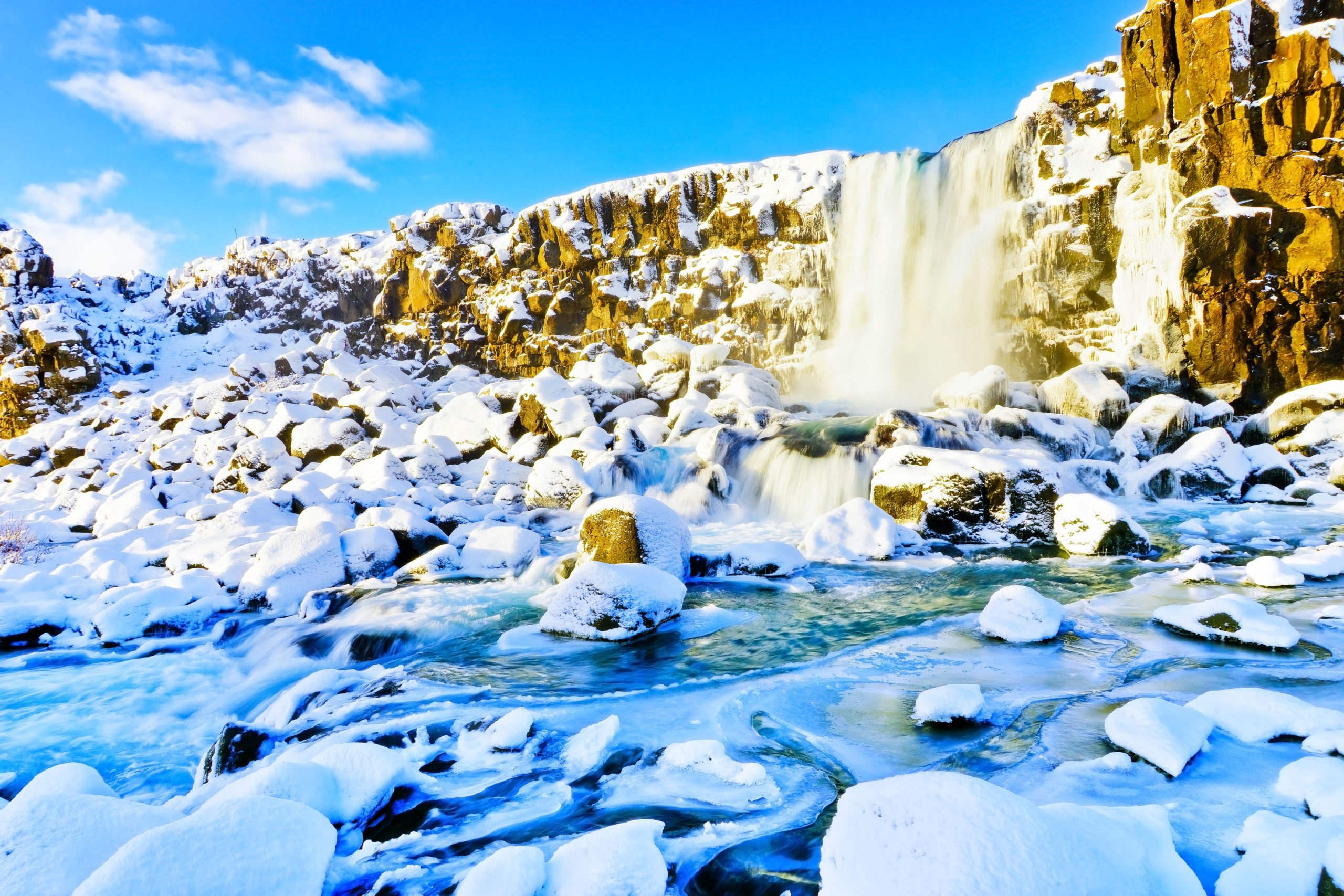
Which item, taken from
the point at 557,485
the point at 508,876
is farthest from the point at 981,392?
the point at 508,876

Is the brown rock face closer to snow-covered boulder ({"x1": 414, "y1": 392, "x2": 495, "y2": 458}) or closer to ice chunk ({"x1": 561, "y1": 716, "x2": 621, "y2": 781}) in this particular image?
snow-covered boulder ({"x1": 414, "y1": 392, "x2": 495, "y2": 458})

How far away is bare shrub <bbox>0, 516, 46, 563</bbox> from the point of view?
486 inches

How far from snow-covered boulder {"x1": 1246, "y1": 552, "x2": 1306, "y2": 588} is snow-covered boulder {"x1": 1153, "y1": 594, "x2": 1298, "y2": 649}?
137 centimetres

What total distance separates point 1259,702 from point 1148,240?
20.7 m

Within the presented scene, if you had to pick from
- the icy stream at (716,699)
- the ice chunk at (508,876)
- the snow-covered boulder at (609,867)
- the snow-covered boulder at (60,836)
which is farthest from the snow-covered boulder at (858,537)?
the snow-covered boulder at (60,836)

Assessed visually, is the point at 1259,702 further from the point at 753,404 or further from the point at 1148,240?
the point at 1148,240

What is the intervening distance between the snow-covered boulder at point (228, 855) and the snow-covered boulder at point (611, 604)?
3.79 m

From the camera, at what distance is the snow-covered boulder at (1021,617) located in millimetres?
5730

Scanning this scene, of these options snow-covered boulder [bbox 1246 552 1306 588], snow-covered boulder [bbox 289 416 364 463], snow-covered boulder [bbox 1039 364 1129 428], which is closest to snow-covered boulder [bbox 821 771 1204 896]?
snow-covered boulder [bbox 1246 552 1306 588]

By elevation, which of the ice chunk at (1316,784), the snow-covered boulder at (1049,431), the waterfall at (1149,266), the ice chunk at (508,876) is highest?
the waterfall at (1149,266)

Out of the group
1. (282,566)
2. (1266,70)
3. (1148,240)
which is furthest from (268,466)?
(1266,70)

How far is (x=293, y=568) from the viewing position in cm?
924

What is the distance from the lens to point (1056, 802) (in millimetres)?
3059

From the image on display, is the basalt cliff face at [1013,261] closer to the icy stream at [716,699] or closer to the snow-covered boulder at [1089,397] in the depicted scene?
the snow-covered boulder at [1089,397]
